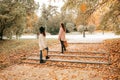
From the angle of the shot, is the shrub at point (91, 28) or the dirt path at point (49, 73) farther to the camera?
the shrub at point (91, 28)

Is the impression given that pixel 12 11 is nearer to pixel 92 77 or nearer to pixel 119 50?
pixel 119 50

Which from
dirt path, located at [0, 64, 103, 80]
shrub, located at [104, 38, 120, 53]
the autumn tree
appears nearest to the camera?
dirt path, located at [0, 64, 103, 80]

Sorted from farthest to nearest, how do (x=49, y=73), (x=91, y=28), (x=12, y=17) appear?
(x=91, y=28), (x=12, y=17), (x=49, y=73)

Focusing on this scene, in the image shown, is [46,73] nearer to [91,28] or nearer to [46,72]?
[46,72]

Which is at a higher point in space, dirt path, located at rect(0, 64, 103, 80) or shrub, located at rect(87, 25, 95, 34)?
shrub, located at rect(87, 25, 95, 34)

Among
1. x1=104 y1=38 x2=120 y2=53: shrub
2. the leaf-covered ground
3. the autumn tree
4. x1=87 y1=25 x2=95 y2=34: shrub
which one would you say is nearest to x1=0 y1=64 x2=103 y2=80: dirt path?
the leaf-covered ground

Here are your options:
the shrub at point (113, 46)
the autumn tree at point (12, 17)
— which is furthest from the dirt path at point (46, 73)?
the autumn tree at point (12, 17)

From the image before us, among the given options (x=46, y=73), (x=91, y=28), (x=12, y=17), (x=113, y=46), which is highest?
(x=12, y=17)

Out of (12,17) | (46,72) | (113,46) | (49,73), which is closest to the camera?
(49,73)

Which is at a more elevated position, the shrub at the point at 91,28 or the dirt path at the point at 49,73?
the shrub at the point at 91,28

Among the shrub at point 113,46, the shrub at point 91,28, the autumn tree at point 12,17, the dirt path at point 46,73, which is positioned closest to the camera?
the dirt path at point 46,73

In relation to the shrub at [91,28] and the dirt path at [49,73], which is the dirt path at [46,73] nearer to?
the dirt path at [49,73]

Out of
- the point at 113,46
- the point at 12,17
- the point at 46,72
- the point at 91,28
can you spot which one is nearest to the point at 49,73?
the point at 46,72

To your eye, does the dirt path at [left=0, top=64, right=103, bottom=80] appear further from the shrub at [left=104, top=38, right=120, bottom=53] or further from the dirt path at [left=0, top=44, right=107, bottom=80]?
the shrub at [left=104, top=38, right=120, bottom=53]
